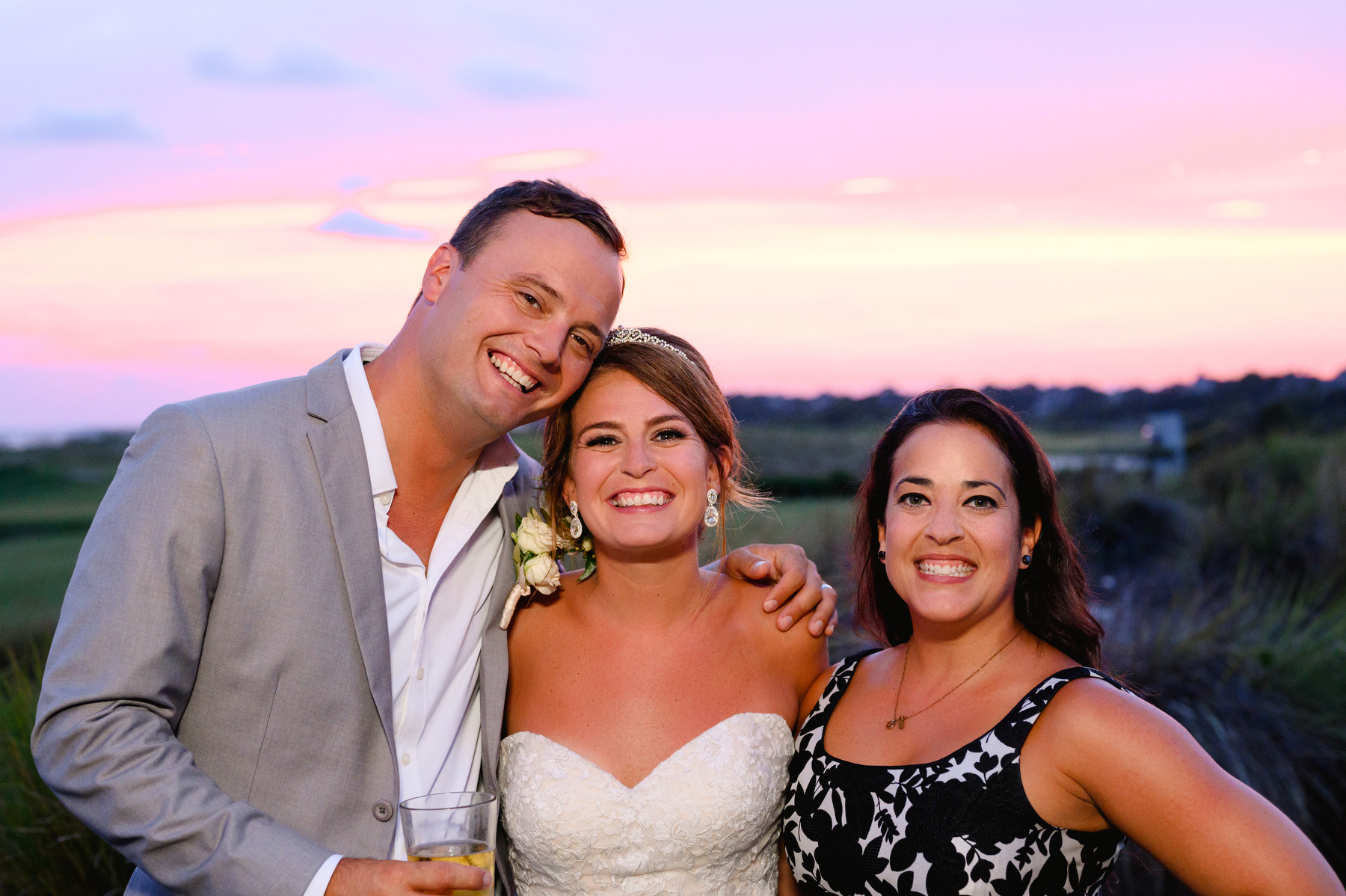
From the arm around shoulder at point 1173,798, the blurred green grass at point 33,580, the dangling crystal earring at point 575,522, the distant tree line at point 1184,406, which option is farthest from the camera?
the distant tree line at point 1184,406

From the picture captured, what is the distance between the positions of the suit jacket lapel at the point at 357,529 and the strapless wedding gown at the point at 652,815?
0.64 meters

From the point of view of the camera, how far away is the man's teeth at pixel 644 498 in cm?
346

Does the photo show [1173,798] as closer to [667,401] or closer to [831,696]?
[831,696]

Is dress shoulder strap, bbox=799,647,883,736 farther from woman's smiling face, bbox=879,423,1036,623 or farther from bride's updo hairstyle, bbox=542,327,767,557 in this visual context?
bride's updo hairstyle, bbox=542,327,767,557

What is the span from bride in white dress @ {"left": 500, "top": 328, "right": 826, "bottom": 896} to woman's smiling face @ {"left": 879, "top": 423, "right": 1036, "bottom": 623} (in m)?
0.76

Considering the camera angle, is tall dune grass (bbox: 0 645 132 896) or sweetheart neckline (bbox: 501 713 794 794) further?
tall dune grass (bbox: 0 645 132 896)

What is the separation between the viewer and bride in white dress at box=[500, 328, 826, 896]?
332cm

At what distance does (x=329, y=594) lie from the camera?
2826mm

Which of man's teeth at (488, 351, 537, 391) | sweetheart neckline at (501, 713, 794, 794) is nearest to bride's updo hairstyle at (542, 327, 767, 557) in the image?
man's teeth at (488, 351, 537, 391)

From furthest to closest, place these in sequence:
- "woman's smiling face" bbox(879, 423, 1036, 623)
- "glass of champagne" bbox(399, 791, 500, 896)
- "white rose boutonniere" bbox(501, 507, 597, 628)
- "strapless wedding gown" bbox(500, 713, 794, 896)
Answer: "white rose boutonniere" bbox(501, 507, 597, 628), "strapless wedding gown" bbox(500, 713, 794, 896), "woman's smiling face" bbox(879, 423, 1036, 623), "glass of champagne" bbox(399, 791, 500, 896)

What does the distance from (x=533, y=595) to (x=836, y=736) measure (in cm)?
124

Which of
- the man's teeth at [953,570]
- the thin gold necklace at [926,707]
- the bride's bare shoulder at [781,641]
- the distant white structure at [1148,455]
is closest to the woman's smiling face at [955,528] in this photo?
the man's teeth at [953,570]

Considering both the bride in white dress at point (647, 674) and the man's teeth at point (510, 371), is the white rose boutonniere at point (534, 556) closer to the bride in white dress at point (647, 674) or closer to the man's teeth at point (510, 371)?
the bride in white dress at point (647, 674)

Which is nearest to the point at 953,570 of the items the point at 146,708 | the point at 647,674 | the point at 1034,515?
the point at 1034,515
